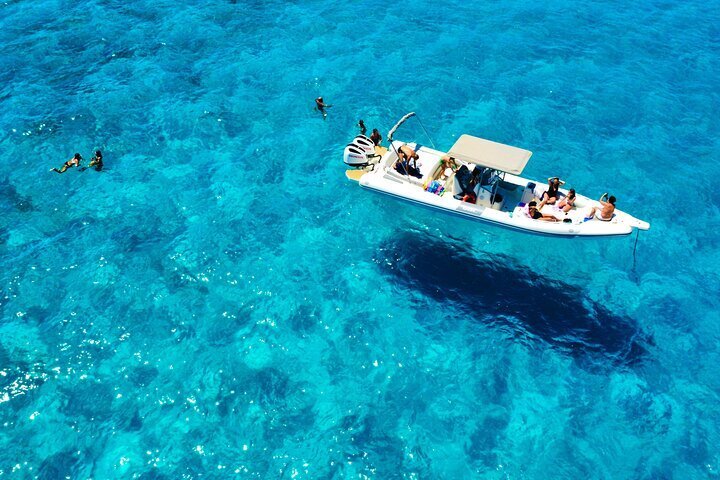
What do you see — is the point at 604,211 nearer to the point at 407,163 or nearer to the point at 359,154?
the point at 407,163

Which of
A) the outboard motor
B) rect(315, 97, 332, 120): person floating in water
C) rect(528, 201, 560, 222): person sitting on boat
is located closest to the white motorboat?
the outboard motor

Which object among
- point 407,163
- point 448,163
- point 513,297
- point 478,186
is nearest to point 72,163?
point 407,163

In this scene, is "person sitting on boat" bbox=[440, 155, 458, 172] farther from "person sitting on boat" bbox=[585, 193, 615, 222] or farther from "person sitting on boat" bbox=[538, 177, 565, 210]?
"person sitting on boat" bbox=[585, 193, 615, 222]

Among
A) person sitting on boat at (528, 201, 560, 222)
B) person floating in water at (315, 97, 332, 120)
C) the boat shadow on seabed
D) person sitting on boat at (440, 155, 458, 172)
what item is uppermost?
person sitting on boat at (440, 155, 458, 172)

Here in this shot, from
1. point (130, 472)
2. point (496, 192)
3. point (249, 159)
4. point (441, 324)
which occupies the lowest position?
point (130, 472)

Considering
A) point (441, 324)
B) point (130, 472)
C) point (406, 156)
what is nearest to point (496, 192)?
point (406, 156)

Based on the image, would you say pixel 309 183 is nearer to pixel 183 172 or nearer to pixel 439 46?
pixel 183 172

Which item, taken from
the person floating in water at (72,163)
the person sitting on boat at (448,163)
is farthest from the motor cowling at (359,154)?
the person floating in water at (72,163)

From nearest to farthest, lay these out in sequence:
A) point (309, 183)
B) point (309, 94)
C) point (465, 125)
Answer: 1. point (309, 183)
2. point (465, 125)
3. point (309, 94)
